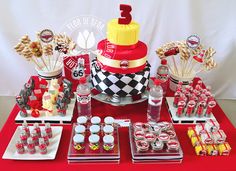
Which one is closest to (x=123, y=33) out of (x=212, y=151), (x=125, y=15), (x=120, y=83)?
(x=125, y=15)

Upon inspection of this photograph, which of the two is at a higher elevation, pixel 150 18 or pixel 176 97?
pixel 150 18

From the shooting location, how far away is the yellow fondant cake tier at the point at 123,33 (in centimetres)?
126

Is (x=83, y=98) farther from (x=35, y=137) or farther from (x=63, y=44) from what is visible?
(x=63, y=44)

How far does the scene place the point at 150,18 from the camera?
1737 mm

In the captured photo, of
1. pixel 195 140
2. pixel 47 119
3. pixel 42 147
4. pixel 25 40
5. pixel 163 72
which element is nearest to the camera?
pixel 42 147

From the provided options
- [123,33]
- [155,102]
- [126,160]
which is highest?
[123,33]

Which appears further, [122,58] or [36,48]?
[36,48]

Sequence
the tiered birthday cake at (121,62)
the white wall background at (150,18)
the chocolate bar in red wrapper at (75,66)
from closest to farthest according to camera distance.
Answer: the tiered birthday cake at (121,62) → the chocolate bar in red wrapper at (75,66) → the white wall background at (150,18)

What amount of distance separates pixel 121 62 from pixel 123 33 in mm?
137

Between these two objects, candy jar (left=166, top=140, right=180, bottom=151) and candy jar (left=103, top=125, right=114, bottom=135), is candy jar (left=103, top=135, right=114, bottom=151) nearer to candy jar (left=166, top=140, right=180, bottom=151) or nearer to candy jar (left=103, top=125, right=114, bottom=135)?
candy jar (left=103, top=125, right=114, bottom=135)

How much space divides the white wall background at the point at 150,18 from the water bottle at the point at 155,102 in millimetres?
612

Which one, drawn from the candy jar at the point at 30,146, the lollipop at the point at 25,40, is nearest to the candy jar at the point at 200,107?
the candy jar at the point at 30,146

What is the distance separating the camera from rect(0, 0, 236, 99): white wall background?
1.70 m

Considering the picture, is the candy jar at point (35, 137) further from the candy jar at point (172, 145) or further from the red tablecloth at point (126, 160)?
the candy jar at point (172, 145)
